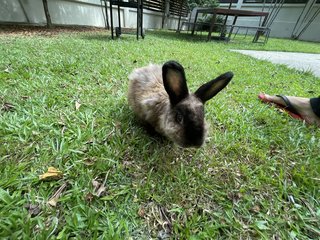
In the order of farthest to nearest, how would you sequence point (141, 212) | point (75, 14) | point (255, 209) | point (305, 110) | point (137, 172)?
point (75, 14) < point (305, 110) < point (137, 172) < point (255, 209) < point (141, 212)

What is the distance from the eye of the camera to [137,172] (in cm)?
148

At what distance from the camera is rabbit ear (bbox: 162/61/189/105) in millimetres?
1424

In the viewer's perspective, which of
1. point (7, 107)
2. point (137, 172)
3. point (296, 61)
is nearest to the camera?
point (137, 172)

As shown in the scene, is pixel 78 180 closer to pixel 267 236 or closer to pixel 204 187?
pixel 204 187

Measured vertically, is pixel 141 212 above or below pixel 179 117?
below

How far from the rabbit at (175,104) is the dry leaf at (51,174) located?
0.80 meters

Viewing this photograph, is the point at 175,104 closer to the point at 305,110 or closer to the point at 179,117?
the point at 179,117

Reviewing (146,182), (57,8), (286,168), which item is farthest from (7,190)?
(57,8)

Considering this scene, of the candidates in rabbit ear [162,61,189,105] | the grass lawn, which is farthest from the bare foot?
rabbit ear [162,61,189,105]

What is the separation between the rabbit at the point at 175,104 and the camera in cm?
142

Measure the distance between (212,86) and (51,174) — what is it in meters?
1.28

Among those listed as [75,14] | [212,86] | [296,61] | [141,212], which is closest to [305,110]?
[212,86]

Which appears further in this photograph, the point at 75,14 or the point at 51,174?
the point at 75,14

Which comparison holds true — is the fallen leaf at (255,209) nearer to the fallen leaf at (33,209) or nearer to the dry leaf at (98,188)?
the dry leaf at (98,188)
